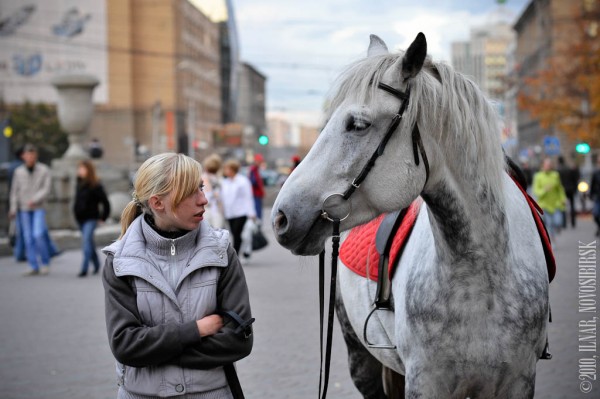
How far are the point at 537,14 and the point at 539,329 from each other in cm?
8812

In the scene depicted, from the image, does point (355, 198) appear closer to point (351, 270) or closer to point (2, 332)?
point (351, 270)

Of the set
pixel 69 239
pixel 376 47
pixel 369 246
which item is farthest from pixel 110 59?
pixel 376 47

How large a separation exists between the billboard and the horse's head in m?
79.1

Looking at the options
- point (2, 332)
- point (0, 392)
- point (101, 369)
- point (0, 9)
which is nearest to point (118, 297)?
point (0, 392)

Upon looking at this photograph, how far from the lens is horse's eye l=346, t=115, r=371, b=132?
3303 millimetres

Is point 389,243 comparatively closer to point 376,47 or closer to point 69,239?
point 376,47

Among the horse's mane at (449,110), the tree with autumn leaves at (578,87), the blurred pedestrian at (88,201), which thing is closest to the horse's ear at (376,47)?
the horse's mane at (449,110)

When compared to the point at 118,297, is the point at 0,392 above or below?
below

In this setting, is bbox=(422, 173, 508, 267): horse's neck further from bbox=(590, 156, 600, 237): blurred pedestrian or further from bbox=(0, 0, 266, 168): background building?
bbox=(0, 0, 266, 168): background building

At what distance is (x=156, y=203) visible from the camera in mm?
3219

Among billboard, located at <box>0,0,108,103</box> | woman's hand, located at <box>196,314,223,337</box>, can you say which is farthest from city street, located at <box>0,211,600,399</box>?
billboard, located at <box>0,0,108,103</box>

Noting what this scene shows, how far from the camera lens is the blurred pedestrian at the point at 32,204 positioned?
14.7m

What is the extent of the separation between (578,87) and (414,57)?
127 ft

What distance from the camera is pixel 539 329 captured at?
357 cm
